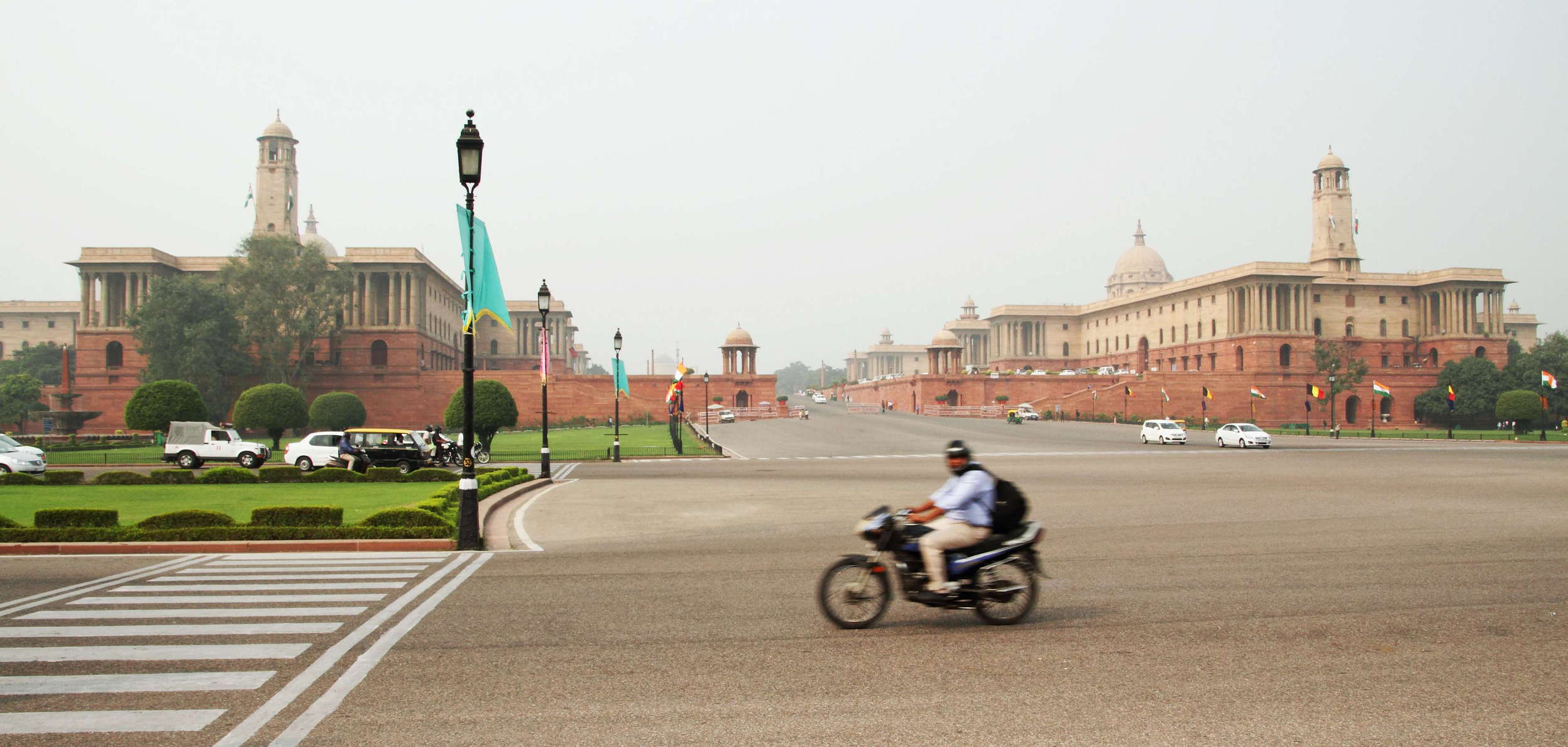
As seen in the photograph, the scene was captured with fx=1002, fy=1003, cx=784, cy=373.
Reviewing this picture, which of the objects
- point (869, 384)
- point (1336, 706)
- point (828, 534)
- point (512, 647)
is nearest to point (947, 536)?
point (1336, 706)

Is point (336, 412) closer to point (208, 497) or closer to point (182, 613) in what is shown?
point (208, 497)

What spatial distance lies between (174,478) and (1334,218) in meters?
106

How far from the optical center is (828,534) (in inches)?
578

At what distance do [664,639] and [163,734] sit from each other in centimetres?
336

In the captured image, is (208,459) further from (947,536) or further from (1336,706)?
(1336,706)

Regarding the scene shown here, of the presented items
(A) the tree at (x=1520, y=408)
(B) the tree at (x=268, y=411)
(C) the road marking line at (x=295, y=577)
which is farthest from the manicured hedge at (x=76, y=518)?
(A) the tree at (x=1520, y=408)

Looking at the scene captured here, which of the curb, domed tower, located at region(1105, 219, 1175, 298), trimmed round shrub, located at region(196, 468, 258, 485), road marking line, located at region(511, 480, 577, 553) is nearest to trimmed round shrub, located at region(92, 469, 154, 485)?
trimmed round shrub, located at region(196, 468, 258, 485)

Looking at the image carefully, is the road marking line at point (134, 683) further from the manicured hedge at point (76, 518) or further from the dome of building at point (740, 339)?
the dome of building at point (740, 339)

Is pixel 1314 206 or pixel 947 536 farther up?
pixel 1314 206

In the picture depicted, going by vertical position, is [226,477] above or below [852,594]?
below

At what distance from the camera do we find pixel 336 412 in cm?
6075

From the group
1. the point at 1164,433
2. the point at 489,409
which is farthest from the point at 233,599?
the point at 1164,433

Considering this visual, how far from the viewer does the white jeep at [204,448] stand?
3250cm

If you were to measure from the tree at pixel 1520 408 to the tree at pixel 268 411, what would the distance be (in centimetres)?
7187
